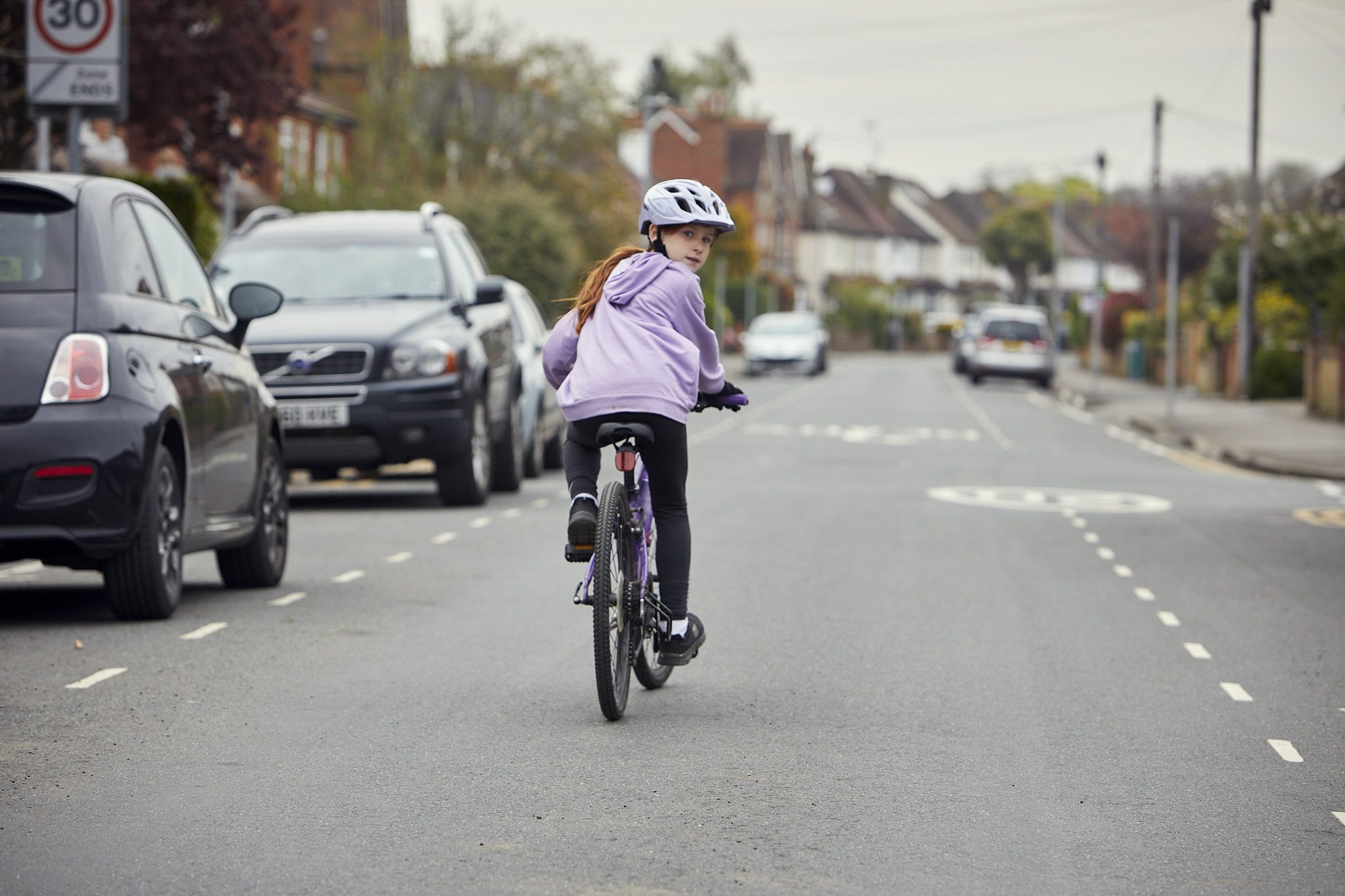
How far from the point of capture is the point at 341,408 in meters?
13.4

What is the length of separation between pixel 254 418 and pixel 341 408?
4.04 metres

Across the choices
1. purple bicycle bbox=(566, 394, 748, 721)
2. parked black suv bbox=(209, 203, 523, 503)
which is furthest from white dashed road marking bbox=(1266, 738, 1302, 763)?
parked black suv bbox=(209, 203, 523, 503)

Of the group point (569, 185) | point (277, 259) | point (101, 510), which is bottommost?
point (101, 510)

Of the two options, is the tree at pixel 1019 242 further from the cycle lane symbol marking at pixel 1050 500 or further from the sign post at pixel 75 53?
the sign post at pixel 75 53

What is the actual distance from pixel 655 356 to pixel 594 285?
0.36 metres

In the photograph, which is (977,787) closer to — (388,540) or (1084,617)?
(1084,617)

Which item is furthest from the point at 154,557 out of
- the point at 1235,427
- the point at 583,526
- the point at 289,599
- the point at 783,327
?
the point at 783,327

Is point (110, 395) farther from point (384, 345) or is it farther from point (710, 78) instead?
point (710, 78)

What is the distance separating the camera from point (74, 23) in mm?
12742

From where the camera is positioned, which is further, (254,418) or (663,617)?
(254,418)

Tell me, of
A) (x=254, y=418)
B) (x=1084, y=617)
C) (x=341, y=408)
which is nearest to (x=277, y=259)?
(x=341, y=408)

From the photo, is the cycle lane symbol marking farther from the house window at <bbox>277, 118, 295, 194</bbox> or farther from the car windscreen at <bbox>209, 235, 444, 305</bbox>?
the house window at <bbox>277, 118, 295, 194</bbox>

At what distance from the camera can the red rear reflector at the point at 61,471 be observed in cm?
755

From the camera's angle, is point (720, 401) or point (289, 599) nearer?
point (720, 401)
